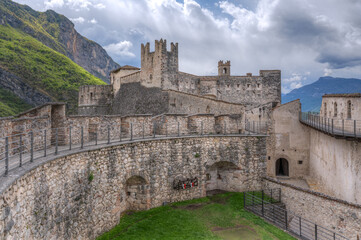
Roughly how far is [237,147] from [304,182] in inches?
276

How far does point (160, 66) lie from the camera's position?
2347 cm

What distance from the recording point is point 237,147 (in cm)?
1454

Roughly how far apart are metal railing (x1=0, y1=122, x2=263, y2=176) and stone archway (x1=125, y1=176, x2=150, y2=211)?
1.83 m

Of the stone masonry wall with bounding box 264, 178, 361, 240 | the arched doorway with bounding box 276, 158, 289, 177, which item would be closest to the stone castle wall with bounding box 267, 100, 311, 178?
the arched doorway with bounding box 276, 158, 289, 177

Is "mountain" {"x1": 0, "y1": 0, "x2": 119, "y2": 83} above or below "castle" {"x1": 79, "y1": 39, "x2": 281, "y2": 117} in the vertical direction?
above

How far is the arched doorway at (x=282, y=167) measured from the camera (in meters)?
20.3

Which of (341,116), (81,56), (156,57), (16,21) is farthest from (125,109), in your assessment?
(81,56)

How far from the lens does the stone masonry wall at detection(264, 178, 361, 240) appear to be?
35.2 ft

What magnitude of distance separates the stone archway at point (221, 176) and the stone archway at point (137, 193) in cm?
445

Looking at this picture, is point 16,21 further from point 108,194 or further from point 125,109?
point 108,194

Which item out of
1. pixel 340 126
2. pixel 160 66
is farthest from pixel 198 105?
pixel 340 126

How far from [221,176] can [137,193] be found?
5.54 metres

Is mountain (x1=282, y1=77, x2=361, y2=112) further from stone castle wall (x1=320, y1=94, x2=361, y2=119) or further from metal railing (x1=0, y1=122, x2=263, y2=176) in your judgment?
metal railing (x1=0, y1=122, x2=263, y2=176)

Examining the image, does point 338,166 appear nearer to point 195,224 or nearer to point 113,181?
point 195,224
